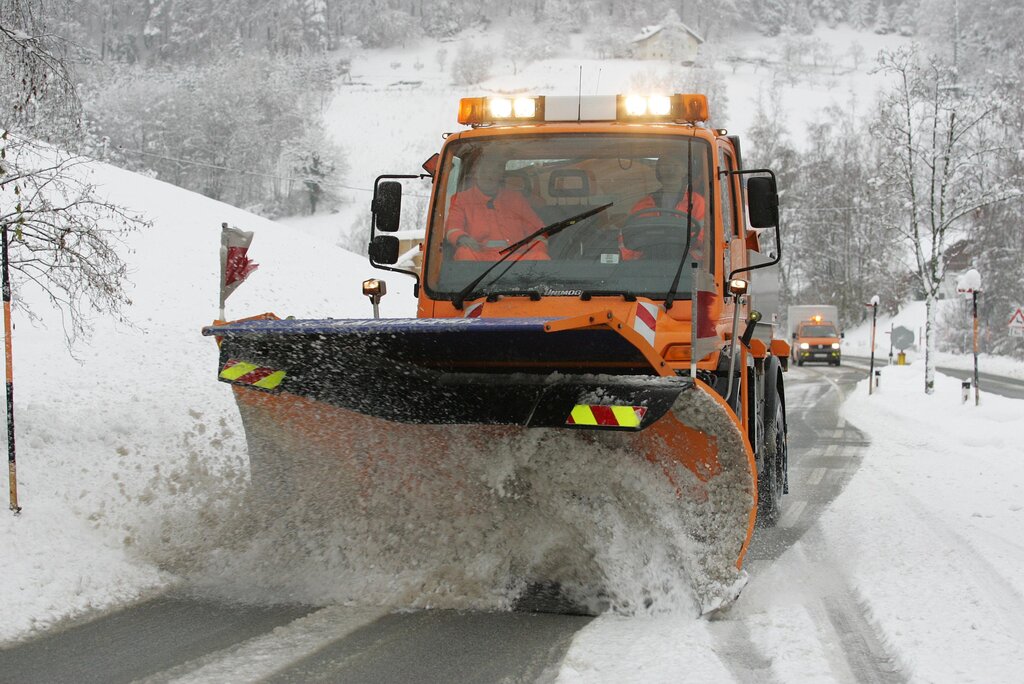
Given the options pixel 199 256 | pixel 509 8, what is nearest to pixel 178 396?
pixel 199 256

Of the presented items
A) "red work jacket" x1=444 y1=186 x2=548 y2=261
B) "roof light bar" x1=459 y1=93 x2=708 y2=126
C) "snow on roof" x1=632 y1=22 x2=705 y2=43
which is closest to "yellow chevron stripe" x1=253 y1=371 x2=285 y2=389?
"red work jacket" x1=444 y1=186 x2=548 y2=261

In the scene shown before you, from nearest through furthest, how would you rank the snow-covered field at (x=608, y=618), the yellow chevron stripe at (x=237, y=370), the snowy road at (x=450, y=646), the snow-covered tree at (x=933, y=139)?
the snowy road at (x=450, y=646) < the snow-covered field at (x=608, y=618) < the yellow chevron stripe at (x=237, y=370) < the snow-covered tree at (x=933, y=139)

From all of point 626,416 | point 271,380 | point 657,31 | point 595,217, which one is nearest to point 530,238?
point 595,217

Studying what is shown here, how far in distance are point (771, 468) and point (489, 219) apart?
2869mm

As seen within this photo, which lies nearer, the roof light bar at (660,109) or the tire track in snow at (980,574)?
the tire track in snow at (980,574)

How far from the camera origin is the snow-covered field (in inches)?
164

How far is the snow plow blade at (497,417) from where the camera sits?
4.46 m

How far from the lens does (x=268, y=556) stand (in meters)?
5.18

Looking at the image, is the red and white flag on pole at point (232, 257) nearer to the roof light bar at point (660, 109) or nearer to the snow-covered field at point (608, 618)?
the snow-covered field at point (608, 618)

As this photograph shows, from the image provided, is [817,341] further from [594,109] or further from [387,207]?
[387,207]

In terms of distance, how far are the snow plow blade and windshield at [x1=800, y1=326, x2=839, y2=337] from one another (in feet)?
109

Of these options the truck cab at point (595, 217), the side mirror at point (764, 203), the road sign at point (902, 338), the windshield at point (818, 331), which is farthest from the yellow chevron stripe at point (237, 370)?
the road sign at point (902, 338)

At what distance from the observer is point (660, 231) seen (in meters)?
5.43

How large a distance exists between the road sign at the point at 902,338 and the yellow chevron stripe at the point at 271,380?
120 feet
